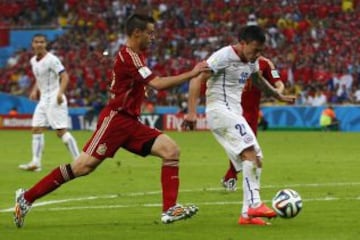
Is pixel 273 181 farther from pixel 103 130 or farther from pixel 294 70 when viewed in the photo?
pixel 294 70

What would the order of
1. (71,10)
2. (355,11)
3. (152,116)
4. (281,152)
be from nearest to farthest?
(281,152)
(152,116)
(355,11)
(71,10)

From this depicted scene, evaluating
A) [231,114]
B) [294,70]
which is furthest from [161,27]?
[231,114]

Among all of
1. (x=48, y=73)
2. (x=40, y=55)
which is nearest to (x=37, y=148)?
(x=48, y=73)

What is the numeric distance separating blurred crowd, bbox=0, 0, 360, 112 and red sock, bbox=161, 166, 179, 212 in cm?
3063

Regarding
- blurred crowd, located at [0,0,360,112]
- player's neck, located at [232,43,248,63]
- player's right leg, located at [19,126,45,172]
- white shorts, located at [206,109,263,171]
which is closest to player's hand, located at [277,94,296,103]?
white shorts, located at [206,109,263,171]

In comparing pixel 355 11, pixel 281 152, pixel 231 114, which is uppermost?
pixel 355 11

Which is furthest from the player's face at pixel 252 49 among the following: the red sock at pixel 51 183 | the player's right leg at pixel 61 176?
the red sock at pixel 51 183

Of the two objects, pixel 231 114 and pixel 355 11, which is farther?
pixel 355 11

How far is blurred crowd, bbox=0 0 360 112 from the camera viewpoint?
44.7 meters

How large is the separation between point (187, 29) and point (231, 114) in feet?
124

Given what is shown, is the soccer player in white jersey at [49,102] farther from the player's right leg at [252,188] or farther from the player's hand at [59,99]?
the player's right leg at [252,188]

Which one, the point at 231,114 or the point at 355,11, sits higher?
the point at 355,11

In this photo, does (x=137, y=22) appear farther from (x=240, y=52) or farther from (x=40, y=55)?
(x=40, y=55)

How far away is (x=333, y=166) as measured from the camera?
862 inches
